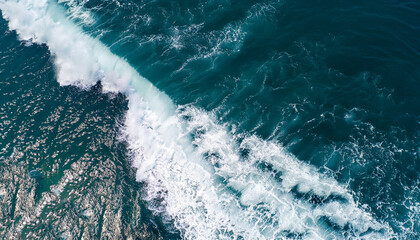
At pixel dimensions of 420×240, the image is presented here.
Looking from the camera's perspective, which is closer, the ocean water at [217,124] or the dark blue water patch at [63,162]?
the dark blue water patch at [63,162]

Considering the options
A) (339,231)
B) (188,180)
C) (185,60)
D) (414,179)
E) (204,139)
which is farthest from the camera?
(185,60)

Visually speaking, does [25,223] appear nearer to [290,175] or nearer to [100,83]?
[100,83]

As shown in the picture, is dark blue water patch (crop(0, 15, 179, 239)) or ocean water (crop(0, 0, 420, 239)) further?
ocean water (crop(0, 0, 420, 239))

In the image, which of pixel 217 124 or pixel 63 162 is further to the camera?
pixel 217 124

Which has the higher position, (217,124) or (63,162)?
(217,124)

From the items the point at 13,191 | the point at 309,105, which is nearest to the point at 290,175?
the point at 309,105

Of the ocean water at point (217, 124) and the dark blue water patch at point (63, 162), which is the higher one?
the ocean water at point (217, 124)

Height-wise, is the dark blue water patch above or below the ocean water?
below

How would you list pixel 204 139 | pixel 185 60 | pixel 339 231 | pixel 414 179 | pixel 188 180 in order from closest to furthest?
pixel 339 231 → pixel 414 179 → pixel 188 180 → pixel 204 139 → pixel 185 60
